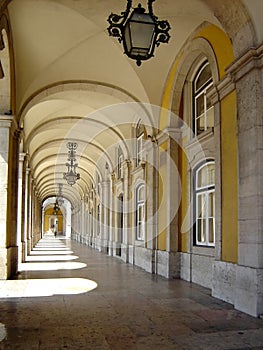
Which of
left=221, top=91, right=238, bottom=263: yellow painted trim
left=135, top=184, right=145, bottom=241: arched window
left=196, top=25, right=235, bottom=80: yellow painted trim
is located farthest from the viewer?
left=135, top=184, right=145, bottom=241: arched window

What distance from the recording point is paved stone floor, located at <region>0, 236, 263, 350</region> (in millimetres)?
4844

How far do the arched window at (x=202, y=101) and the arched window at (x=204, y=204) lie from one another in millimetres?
981

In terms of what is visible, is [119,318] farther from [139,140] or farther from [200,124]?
[139,140]

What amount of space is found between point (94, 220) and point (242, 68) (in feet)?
72.9

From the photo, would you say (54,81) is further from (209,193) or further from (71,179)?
(71,179)

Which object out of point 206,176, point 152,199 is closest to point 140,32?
point 206,176

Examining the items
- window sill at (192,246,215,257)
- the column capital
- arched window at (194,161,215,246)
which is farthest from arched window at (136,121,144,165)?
window sill at (192,246,215,257)

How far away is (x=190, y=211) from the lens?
34.3 ft

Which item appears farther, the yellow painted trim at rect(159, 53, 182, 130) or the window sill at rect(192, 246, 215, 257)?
the yellow painted trim at rect(159, 53, 182, 130)

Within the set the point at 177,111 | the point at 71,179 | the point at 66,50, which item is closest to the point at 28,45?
the point at 66,50

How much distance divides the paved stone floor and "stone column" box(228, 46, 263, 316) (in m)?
0.41

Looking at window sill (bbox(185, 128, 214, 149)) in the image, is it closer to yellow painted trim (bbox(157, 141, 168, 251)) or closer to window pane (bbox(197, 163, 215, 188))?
window pane (bbox(197, 163, 215, 188))

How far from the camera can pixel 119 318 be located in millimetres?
6098

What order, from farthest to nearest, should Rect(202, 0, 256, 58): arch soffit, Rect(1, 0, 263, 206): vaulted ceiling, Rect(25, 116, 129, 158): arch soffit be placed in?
Rect(25, 116, 129, 158): arch soffit
Rect(1, 0, 263, 206): vaulted ceiling
Rect(202, 0, 256, 58): arch soffit
